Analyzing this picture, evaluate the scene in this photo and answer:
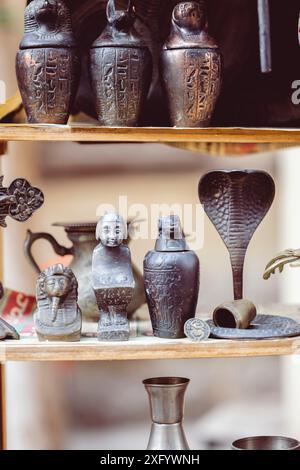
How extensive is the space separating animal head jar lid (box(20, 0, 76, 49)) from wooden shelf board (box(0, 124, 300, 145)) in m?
0.20

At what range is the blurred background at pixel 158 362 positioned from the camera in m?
3.43

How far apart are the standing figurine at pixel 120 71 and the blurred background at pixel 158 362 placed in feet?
4.62

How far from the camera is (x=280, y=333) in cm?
205

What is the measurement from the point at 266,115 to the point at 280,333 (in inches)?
26.9

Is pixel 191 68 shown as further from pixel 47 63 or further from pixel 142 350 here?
pixel 142 350

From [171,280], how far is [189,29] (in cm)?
59

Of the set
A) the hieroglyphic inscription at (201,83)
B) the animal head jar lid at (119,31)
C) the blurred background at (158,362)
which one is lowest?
the blurred background at (158,362)

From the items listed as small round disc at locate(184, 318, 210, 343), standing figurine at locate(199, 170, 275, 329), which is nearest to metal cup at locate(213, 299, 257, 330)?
standing figurine at locate(199, 170, 275, 329)

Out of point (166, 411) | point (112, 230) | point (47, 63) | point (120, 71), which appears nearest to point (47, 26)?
point (47, 63)

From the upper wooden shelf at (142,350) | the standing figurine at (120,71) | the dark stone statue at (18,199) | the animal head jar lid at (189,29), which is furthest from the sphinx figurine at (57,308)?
the animal head jar lid at (189,29)

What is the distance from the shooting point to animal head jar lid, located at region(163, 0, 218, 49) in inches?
78.5

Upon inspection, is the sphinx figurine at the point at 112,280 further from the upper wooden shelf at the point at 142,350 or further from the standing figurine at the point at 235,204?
the standing figurine at the point at 235,204

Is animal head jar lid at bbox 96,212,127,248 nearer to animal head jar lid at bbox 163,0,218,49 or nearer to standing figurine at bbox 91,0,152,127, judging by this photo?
standing figurine at bbox 91,0,152,127
